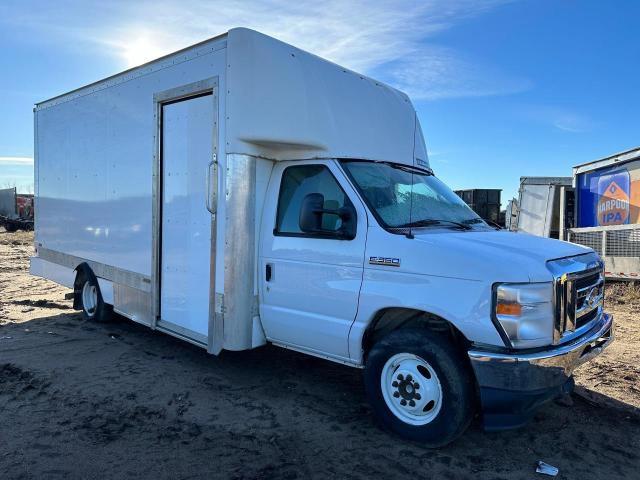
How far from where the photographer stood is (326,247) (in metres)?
4.43

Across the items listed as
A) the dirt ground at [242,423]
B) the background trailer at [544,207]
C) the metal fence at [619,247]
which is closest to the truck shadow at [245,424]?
the dirt ground at [242,423]

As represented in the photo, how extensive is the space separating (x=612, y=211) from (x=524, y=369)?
851 centimetres

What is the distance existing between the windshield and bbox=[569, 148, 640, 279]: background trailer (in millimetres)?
6533

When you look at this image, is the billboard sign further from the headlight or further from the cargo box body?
the headlight

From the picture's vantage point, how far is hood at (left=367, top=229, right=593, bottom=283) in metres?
3.51

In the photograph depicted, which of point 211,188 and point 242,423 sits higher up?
point 211,188

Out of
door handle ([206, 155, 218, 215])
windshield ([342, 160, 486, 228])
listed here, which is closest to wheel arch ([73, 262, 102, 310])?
door handle ([206, 155, 218, 215])

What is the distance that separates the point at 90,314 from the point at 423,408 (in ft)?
18.3

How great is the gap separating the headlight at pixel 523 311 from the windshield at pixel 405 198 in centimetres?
108

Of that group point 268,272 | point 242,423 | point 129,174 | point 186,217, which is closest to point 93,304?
point 129,174

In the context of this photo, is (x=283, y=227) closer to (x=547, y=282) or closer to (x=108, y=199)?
(x=547, y=282)

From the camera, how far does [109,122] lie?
21.6ft

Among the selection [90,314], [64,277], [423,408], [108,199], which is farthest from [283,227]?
[64,277]

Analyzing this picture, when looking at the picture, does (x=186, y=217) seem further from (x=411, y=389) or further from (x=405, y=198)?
(x=411, y=389)
